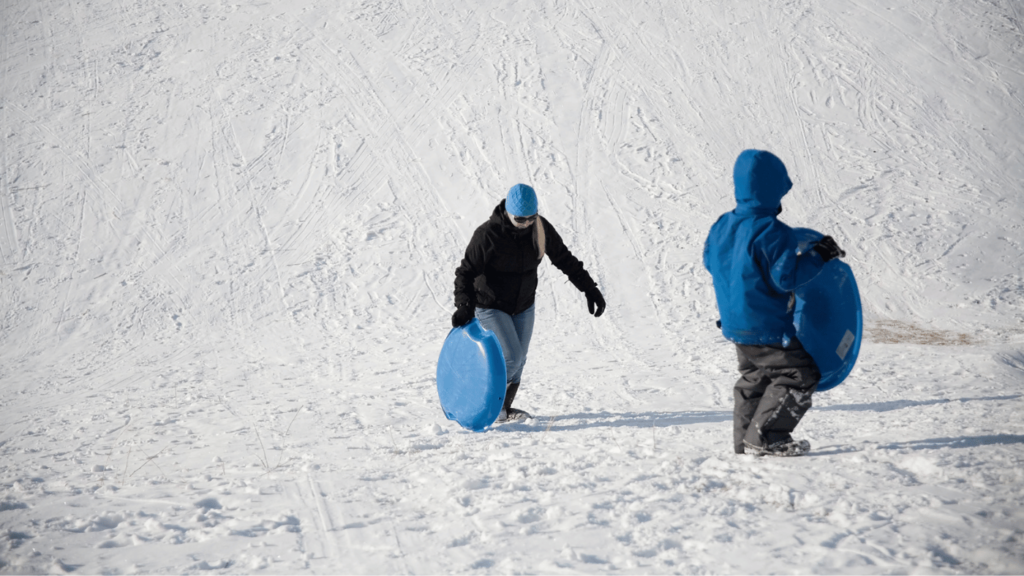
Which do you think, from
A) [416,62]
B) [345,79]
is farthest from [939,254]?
[345,79]

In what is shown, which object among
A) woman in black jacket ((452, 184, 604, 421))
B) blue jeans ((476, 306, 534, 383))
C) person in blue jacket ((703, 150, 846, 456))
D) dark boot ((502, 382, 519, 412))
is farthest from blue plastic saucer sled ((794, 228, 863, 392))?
dark boot ((502, 382, 519, 412))

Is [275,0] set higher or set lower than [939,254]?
higher

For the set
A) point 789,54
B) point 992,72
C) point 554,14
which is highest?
point 554,14

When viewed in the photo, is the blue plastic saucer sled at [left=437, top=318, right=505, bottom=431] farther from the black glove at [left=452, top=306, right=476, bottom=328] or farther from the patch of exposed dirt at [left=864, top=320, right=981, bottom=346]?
the patch of exposed dirt at [left=864, top=320, right=981, bottom=346]

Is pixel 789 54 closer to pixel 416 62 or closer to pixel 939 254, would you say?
pixel 939 254

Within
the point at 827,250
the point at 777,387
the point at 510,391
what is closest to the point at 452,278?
the point at 510,391

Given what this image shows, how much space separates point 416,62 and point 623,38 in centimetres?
468

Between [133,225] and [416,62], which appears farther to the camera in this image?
[416,62]

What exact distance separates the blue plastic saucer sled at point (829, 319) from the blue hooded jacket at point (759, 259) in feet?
0.26

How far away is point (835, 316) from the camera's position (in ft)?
11.2

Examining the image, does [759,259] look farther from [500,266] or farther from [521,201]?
[500,266]

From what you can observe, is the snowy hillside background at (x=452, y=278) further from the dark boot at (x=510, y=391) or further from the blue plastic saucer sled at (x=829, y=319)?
the blue plastic saucer sled at (x=829, y=319)

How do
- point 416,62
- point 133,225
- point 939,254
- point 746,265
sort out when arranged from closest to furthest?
1. point 746,265
2. point 939,254
3. point 133,225
4. point 416,62

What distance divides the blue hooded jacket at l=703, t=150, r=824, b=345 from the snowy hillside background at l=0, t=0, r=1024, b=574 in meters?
0.71
